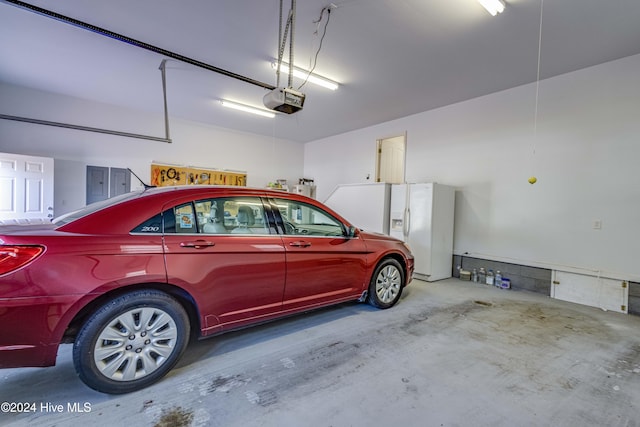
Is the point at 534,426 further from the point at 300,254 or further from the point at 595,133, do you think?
the point at 595,133

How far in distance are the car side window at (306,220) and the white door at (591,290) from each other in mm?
3591

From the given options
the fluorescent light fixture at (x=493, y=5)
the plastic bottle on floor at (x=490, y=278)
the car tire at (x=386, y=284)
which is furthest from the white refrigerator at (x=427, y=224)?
the fluorescent light fixture at (x=493, y=5)

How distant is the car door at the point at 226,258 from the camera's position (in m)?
1.99

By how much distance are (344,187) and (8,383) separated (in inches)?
211

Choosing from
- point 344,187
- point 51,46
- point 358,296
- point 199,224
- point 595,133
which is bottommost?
point 358,296

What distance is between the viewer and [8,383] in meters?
1.84

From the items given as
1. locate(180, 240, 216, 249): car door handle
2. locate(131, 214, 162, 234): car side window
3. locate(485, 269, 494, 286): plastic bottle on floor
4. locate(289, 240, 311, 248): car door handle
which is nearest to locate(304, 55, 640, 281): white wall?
locate(485, 269, 494, 286): plastic bottle on floor

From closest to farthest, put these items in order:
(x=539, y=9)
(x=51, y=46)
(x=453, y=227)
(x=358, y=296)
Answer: (x=539, y=9), (x=358, y=296), (x=51, y=46), (x=453, y=227)

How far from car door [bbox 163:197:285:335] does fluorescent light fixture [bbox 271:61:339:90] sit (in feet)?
8.08

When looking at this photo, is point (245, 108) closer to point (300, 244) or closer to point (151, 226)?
point (300, 244)

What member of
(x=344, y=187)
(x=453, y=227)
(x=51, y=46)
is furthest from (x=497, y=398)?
(x=51, y=46)

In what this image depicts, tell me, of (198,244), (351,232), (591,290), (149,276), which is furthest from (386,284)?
(591,290)

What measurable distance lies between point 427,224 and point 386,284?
1.91m

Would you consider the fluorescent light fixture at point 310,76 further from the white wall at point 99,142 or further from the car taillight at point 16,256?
the white wall at point 99,142
